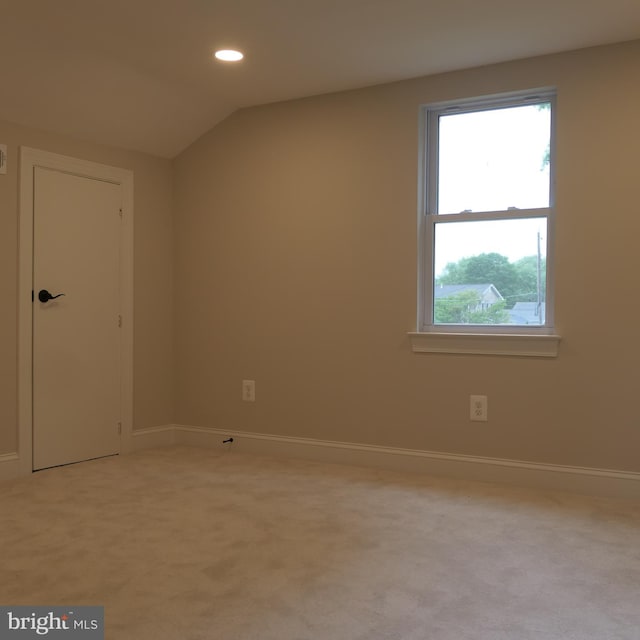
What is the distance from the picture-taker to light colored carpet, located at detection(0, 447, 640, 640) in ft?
6.29

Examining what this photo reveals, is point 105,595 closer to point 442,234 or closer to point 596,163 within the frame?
point 442,234

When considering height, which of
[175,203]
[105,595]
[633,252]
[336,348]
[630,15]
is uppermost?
[630,15]

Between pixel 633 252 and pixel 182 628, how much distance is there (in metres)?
2.60

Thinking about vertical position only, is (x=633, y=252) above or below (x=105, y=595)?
above

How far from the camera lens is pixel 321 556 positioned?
240 cm

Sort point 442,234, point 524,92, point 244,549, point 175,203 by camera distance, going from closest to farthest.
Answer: point 244,549
point 524,92
point 442,234
point 175,203

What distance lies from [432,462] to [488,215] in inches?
54.4

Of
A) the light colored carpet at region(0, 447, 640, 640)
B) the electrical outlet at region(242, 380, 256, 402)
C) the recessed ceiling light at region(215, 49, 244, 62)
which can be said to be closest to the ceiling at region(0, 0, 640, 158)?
the recessed ceiling light at region(215, 49, 244, 62)

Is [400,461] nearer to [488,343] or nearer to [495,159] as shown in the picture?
[488,343]

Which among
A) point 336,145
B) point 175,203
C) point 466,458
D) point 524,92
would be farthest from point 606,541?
point 175,203

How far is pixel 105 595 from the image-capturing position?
207 cm

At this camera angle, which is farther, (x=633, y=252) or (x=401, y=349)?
(x=401, y=349)

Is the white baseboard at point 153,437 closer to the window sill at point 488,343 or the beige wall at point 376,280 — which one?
the beige wall at point 376,280

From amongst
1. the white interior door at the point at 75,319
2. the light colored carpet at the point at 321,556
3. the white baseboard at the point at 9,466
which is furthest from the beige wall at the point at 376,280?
the white baseboard at the point at 9,466
